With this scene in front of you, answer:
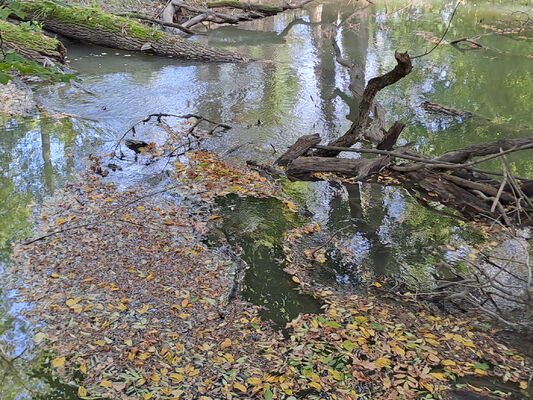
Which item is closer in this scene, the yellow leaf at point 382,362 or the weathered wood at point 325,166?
the yellow leaf at point 382,362

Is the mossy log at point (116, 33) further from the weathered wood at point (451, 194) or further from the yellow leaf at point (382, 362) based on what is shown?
the yellow leaf at point (382, 362)

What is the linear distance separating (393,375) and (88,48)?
495 inches

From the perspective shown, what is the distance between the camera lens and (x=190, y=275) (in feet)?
14.7

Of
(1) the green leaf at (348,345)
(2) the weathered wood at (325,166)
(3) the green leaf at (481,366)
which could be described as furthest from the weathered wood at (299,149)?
(3) the green leaf at (481,366)

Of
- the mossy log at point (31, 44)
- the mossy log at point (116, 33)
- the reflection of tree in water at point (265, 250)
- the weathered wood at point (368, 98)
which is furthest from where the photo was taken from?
the mossy log at point (116, 33)

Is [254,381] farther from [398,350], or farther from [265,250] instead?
[265,250]

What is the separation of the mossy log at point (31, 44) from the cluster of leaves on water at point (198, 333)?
6.25 metres

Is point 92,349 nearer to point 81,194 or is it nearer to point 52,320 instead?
point 52,320

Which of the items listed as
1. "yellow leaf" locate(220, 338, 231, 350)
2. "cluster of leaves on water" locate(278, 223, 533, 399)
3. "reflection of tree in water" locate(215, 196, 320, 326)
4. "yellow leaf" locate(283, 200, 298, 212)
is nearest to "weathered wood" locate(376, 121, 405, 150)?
"yellow leaf" locate(283, 200, 298, 212)

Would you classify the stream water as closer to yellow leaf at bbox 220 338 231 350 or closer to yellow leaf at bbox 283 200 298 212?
yellow leaf at bbox 283 200 298 212

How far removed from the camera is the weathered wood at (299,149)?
661 cm

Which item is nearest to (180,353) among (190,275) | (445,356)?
(190,275)

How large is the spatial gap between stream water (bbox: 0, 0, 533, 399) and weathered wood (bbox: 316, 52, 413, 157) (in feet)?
2.37

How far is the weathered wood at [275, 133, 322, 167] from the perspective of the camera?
661 centimetres
